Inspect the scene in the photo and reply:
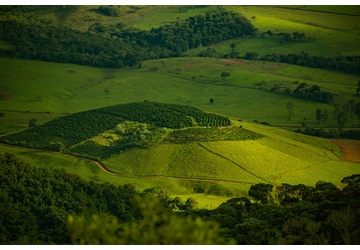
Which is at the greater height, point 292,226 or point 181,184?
point 292,226

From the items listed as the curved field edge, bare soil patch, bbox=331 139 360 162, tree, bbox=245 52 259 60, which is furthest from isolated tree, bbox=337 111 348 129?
tree, bbox=245 52 259 60

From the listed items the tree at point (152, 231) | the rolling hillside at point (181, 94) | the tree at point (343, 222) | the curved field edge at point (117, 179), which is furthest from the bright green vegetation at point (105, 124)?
the tree at point (343, 222)

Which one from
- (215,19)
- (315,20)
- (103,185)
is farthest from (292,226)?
(215,19)

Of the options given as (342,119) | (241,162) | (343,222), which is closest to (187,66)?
(342,119)

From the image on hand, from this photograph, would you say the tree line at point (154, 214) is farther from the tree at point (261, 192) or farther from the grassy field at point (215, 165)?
the grassy field at point (215, 165)

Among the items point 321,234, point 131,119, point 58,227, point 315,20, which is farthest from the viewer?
point 315,20

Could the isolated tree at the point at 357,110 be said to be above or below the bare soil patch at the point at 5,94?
above

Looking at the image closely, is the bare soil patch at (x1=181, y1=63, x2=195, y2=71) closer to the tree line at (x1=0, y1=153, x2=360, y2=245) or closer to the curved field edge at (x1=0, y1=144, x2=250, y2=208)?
the curved field edge at (x1=0, y1=144, x2=250, y2=208)

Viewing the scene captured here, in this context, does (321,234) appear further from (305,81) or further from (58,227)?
(305,81)
